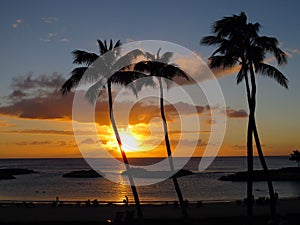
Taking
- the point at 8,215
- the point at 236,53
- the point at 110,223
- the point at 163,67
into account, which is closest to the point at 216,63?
the point at 236,53

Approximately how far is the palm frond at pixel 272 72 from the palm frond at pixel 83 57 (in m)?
11.2

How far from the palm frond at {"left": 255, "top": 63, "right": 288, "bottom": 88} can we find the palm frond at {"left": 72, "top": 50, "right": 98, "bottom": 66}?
1125cm

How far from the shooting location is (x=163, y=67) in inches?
1161

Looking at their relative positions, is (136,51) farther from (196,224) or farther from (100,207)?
(100,207)

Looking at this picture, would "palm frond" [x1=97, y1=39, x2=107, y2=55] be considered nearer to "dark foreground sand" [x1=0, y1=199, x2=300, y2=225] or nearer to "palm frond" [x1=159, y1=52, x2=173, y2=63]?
"palm frond" [x1=159, y1=52, x2=173, y2=63]

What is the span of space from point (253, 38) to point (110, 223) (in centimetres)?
1532

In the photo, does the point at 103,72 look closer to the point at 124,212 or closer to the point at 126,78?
the point at 126,78

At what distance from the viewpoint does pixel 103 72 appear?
92.5 ft

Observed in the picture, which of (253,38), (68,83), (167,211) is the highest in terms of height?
(253,38)

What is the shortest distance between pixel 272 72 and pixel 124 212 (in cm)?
2057

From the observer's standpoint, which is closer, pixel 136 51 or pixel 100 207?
pixel 136 51

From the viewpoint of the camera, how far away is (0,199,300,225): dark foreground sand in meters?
30.5

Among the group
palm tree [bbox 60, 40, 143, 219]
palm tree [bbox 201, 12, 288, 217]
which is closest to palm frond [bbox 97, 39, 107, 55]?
palm tree [bbox 60, 40, 143, 219]

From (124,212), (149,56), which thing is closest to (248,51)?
(149,56)
